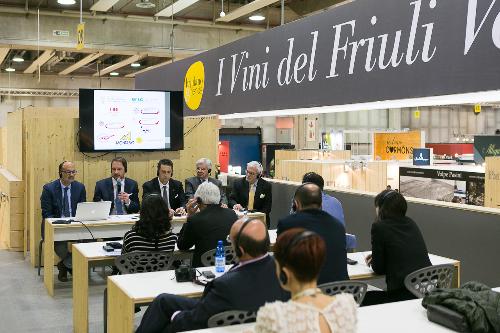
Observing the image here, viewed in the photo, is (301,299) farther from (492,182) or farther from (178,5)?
(178,5)

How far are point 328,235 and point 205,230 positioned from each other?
1259 millimetres

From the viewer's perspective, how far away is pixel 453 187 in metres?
10.1

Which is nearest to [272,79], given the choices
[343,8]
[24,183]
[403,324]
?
[343,8]

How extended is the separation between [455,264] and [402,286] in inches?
28.0

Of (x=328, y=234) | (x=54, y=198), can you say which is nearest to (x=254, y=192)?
(x=54, y=198)

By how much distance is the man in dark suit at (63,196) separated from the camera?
7.25 metres

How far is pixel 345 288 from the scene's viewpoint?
12.1ft

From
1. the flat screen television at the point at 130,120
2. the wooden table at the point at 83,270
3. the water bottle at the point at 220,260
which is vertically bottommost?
the wooden table at the point at 83,270

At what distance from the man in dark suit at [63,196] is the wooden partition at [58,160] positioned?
0.71 m

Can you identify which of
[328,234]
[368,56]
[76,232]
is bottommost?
[76,232]

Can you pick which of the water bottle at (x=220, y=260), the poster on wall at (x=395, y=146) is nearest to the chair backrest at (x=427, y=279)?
the water bottle at (x=220, y=260)

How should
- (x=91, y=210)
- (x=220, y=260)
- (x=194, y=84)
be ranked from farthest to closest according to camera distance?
1. (x=194, y=84)
2. (x=91, y=210)
3. (x=220, y=260)

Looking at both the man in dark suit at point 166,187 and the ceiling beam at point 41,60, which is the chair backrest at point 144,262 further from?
the ceiling beam at point 41,60

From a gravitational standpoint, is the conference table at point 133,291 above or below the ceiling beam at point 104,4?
below
